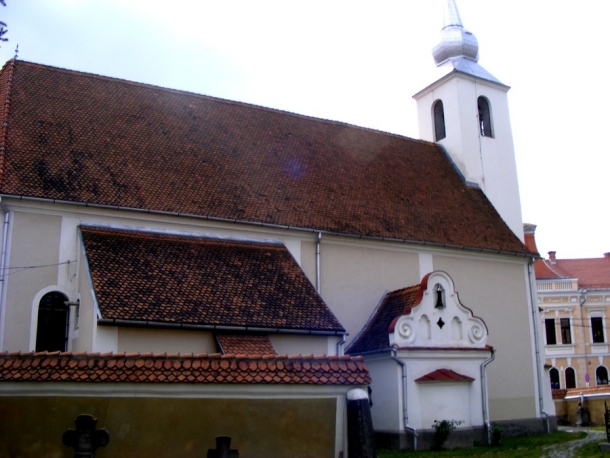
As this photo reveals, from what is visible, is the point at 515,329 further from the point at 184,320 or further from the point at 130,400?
the point at 130,400

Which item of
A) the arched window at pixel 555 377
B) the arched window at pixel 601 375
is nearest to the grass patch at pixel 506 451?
the arched window at pixel 555 377

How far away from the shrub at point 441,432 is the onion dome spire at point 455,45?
1548 cm

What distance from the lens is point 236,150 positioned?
19125mm

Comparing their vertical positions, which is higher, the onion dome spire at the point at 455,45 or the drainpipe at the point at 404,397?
the onion dome spire at the point at 455,45

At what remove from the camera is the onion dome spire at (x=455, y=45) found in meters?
25.9

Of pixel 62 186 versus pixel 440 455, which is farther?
pixel 62 186

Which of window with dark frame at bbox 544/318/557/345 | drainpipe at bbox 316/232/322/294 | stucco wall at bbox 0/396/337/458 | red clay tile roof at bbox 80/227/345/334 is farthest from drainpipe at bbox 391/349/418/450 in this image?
window with dark frame at bbox 544/318/557/345

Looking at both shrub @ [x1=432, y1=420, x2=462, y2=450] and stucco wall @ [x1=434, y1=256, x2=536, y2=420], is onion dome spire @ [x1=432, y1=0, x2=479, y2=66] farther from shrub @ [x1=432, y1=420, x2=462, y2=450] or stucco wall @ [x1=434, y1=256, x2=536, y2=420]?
shrub @ [x1=432, y1=420, x2=462, y2=450]

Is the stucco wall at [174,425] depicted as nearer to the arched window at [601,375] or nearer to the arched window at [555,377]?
the arched window at [555,377]

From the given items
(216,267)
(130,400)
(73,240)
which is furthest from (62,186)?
(130,400)

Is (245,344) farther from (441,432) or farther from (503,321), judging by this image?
(503,321)

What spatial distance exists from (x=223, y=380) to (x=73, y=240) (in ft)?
25.0

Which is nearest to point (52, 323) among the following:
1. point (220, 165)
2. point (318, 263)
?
point (220, 165)

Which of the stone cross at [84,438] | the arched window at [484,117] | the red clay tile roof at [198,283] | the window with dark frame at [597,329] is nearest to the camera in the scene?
the stone cross at [84,438]
